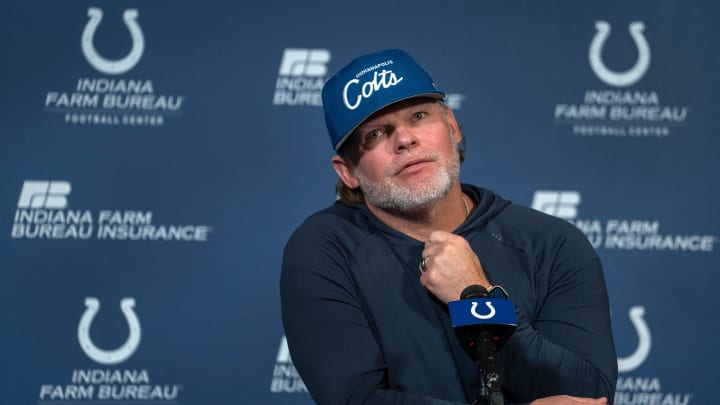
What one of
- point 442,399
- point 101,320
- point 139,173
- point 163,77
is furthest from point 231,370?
point 442,399

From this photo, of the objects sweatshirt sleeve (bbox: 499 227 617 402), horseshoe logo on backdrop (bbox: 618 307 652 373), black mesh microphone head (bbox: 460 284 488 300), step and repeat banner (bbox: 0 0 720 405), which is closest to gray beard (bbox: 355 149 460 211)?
sweatshirt sleeve (bbox: 499 227 617 402)

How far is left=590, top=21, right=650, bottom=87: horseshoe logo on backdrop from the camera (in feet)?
12.2

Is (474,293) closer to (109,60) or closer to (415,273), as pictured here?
(415,273)

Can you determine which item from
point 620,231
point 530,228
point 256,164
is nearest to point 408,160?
point 530,228

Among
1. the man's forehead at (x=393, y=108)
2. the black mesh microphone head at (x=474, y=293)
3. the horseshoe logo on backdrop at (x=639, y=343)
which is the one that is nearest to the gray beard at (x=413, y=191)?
the man's forehead at (x=393, y=108)

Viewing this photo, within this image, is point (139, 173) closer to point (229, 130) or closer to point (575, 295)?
point (229, 130)

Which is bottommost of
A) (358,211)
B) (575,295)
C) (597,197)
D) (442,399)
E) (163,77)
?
(442,399)

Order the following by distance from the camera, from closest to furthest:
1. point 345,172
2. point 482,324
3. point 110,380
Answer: point 482,324 → point 345,172 → point 110,380

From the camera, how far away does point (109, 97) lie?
361cm

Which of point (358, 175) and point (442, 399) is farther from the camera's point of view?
point (358, 175)

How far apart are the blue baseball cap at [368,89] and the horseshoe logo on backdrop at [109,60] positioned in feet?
5.80

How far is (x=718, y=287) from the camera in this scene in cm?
367

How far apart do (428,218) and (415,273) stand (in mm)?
144

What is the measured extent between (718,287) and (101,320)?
2326 mm
